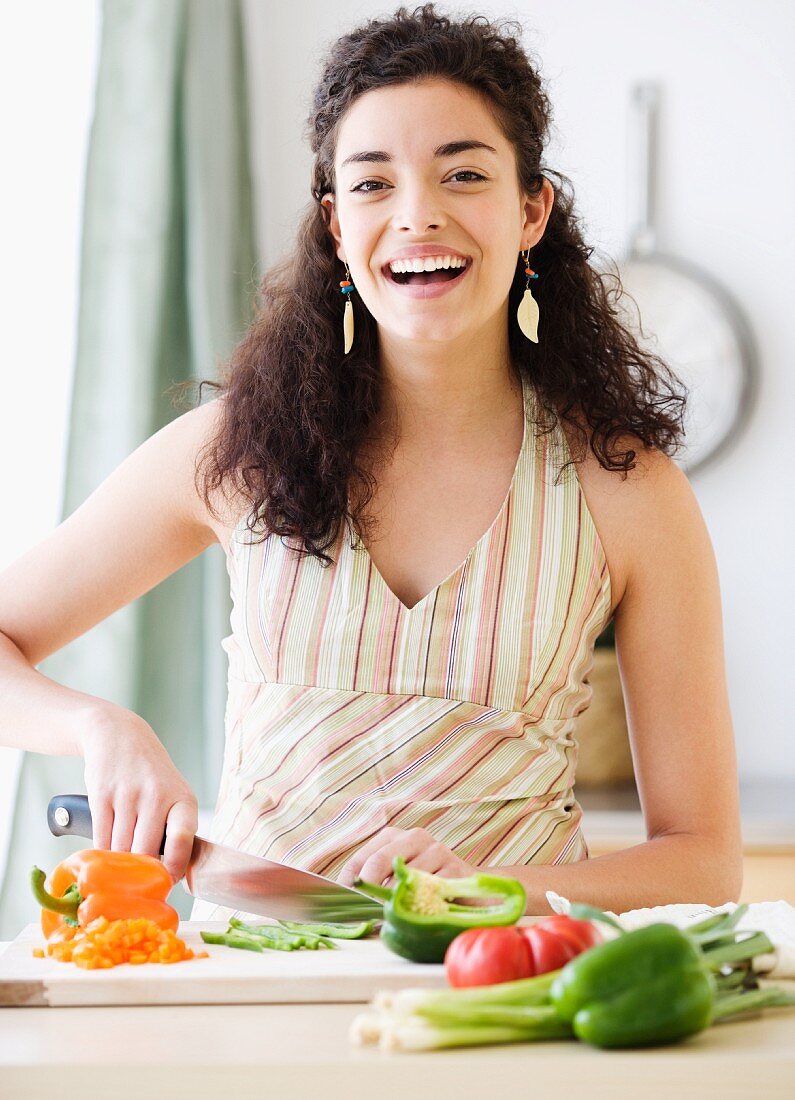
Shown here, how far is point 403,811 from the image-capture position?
1296 mm

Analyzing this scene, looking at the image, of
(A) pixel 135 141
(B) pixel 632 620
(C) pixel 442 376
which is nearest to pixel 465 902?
(B) pixel 632 620

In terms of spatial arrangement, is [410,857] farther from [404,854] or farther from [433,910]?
[433,910]

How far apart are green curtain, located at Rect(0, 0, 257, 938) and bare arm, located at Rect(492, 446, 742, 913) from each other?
98 centimetres

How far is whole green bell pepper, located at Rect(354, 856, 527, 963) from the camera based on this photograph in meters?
0.94

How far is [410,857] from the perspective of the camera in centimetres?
112

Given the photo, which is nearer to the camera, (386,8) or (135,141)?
(135,141)

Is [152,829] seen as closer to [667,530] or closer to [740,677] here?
[667,530]

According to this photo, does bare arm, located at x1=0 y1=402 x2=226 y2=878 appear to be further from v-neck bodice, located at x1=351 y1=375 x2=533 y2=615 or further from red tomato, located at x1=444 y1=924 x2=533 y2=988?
red tomato, located at x1=444 y1=924 x2=533 y2=988

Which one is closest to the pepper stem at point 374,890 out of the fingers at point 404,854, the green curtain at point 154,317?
the fingers at point 404,854

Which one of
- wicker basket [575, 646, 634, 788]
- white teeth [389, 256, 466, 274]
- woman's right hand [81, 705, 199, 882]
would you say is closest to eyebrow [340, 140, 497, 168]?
white teeth [389, 256, 466, 274]

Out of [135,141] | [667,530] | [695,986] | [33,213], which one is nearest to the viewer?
[695,986]

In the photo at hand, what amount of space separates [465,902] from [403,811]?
9.7 inches

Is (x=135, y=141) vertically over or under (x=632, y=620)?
over

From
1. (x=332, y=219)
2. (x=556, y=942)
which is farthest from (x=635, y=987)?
(x=332, y=219)
